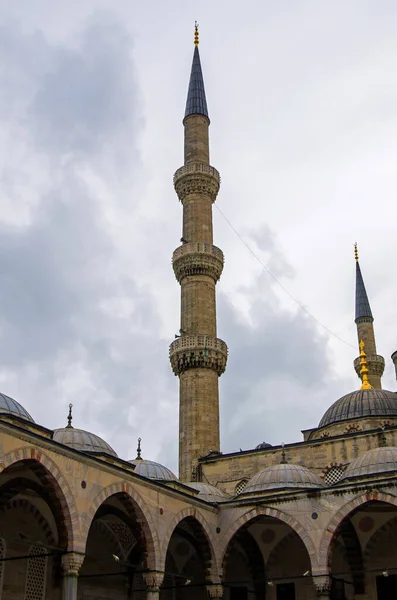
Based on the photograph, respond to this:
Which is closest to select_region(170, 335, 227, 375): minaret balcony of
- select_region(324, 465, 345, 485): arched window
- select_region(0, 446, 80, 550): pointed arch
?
select_region(324, 465, 345, 485): arched window

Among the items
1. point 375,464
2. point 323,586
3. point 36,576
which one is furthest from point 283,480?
point 36,576

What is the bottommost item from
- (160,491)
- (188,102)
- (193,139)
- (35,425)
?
(160,491)

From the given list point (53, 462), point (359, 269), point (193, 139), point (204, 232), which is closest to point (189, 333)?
point (204, 232)

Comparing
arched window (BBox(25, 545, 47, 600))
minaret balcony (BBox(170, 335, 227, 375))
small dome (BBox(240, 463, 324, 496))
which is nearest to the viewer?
arched window (BBox(25, 545, 47, 600))

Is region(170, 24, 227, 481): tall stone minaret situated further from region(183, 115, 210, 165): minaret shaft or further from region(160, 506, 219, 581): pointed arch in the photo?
region(160, 506, 219, 581): pointed arch

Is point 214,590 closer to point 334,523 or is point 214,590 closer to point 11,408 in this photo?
point 334,523

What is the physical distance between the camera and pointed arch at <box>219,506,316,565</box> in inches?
626

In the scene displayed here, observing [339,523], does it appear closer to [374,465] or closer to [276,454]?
[374,465]

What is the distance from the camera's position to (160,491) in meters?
15.6

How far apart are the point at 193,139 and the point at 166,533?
17.6 m

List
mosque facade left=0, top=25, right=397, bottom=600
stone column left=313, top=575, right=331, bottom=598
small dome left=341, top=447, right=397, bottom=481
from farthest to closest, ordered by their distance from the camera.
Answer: small dome left=341, top=447, right=397, bottom=481 < stone column left=313, top=575, right=331, bottom=598 < mosque facade left=0, top=25, right=397, bottom=600

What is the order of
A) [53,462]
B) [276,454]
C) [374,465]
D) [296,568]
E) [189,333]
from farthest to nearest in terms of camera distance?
[189,333], [276,454], [296,568], [374,465], [53,462]

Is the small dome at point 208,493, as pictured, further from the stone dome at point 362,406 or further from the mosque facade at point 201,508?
the stone dome at point 362,406

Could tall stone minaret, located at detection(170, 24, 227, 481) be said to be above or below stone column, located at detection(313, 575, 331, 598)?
above
